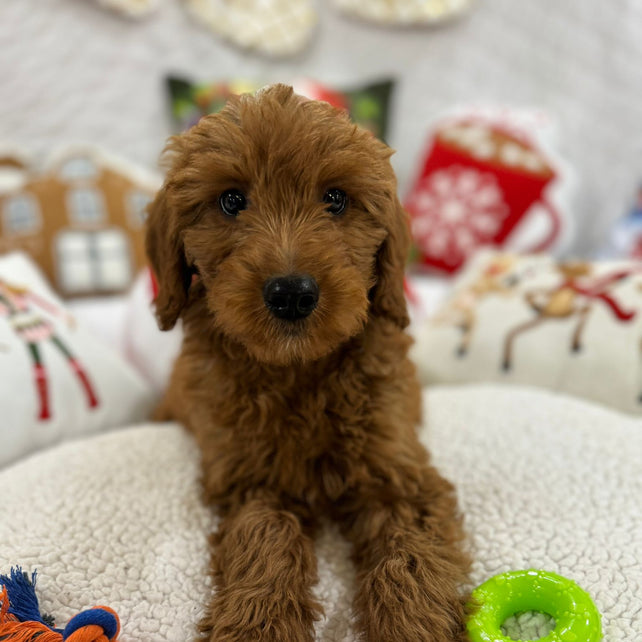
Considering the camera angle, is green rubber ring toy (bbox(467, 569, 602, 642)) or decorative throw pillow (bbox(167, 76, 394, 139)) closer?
green rubber ring toy (bbox(467, 569, 602, 642))

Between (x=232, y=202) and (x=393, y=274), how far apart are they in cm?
39

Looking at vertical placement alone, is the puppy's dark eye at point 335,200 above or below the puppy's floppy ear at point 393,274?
above

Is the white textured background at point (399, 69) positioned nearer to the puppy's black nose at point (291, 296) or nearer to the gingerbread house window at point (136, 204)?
the gingerbread house window at point (136, 204)

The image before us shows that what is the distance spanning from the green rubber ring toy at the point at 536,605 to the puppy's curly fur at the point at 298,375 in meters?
0.04

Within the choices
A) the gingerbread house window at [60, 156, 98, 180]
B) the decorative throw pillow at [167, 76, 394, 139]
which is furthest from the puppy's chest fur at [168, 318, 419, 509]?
the decorative throw pillow at [167, 76, 394, 139]

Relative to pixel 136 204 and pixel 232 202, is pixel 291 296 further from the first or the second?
pixel 136 204

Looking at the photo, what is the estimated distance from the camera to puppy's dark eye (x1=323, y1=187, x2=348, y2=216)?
1246 millimetres

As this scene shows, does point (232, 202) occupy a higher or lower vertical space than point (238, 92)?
lower

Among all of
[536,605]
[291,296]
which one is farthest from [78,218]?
[536,605]

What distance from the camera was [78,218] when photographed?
2.75 metres

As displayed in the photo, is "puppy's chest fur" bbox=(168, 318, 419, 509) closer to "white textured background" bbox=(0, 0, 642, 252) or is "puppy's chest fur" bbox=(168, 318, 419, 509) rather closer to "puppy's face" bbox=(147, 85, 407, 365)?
"puppy's face" bbox=(147, 85, 407, 365)

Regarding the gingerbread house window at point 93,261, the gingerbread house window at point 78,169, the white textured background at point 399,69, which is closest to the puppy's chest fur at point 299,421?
the gingerbread house window at point 93,261

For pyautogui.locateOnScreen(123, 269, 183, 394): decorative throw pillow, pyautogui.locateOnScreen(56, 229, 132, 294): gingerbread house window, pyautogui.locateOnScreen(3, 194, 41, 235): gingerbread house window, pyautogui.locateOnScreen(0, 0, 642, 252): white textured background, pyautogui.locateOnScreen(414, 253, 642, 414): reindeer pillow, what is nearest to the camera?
pyautogui.locateOnScreen(414, 253, 642, 414): reindeer pillow

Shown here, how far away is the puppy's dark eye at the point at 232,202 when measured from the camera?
4.07ft
